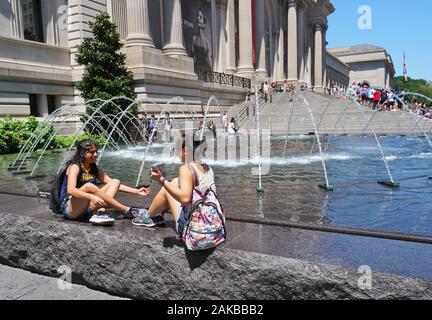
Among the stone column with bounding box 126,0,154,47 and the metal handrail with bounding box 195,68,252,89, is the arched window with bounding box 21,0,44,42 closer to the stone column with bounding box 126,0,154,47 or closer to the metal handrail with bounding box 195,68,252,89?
the stone column with bounding box 126,0,154,47

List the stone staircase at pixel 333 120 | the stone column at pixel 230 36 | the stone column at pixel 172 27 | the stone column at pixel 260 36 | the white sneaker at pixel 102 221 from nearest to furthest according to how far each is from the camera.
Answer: the white sneaker at pixel 102 221, the stone staircase at pixel 333 120, the stone column at pixel 172 27, the stone column at pixel 230 36, the stone column at pixel 260 36

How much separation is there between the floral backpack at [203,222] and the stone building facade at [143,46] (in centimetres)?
1776

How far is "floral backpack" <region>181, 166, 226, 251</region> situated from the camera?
346 centimetres

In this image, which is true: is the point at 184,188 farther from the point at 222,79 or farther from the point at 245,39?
the point at 245,39

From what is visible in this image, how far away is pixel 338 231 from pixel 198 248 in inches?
56.2

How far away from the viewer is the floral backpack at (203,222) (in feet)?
11.3

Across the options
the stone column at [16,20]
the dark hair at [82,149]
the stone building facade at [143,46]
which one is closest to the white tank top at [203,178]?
the dark hair at [82,149]

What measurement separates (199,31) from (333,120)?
41.8ft

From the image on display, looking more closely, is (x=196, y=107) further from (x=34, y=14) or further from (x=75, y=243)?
(x=75, y=243)

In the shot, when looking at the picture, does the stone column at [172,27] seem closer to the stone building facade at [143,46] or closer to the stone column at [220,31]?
the stone building facade at [143,46]

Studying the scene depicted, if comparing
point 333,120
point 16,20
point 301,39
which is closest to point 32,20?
point 16,20

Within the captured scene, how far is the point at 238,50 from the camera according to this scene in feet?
131

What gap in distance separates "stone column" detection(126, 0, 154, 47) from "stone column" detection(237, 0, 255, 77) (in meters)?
15.1

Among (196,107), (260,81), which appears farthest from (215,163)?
(260,81)
